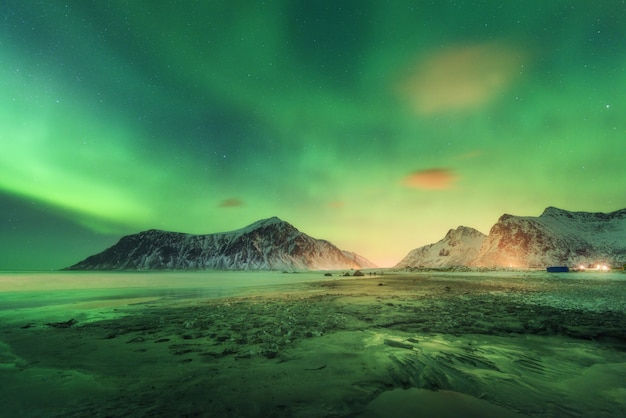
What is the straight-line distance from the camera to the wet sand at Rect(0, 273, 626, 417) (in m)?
5.04

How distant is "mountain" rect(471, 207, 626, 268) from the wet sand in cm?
20108

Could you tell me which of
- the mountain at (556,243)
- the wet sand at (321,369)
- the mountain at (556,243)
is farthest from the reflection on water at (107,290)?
the mountain at (556,243)

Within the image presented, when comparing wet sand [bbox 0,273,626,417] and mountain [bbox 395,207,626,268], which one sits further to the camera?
mountain [bbox 395,207,626,268]

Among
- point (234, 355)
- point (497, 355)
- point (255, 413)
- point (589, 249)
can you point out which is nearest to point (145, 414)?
point (255, 413)

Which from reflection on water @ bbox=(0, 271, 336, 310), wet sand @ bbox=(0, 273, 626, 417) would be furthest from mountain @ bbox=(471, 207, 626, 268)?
wet sand @ bbox=(0, 273, 626, 417)

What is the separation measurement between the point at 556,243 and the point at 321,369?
741 ft

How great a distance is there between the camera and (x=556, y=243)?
6949 inches

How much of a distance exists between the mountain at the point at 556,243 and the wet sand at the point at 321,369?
201076mm

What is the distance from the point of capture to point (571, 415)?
4.55m

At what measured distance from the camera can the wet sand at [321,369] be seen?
5.04 m

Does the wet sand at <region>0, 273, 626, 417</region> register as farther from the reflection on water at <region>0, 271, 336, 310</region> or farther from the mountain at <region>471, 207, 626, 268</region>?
the mountain at <region>471, 207, 626, 268</region>

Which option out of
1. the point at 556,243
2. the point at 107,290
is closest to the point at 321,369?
the point at 107,290

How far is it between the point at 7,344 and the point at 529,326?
19.1 m

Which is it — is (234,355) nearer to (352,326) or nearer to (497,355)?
(352,326)
